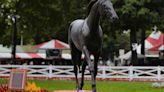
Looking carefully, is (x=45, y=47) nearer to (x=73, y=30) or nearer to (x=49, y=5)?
(x=49, y=5)

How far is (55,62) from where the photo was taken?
45.2 meters

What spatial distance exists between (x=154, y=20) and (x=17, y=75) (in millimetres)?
22486

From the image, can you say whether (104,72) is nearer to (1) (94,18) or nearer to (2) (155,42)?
(2) (155,42)

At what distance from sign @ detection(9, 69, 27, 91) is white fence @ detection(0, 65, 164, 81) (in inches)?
706

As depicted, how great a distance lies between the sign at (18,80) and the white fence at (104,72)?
1794 centimetres

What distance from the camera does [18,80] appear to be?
15.6 m

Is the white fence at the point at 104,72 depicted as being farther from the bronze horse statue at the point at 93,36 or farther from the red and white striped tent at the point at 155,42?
the bronze horse statue at the point at 93,36

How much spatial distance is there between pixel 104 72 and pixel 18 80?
18929 mm

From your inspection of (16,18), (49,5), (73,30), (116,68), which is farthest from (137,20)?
(73,30)

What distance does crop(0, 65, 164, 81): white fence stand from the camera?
1323 inches

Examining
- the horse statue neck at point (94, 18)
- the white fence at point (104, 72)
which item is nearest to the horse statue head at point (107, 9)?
the horse statue neck at point (94, 18)

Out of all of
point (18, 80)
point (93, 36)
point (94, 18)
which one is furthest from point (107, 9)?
point (18, 80)

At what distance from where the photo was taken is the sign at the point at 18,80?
1544cm

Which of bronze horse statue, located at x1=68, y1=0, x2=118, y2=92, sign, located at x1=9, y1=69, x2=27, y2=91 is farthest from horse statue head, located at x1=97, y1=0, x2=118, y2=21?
sign, located at x1=9, y1=69, x2=27, y2=91
